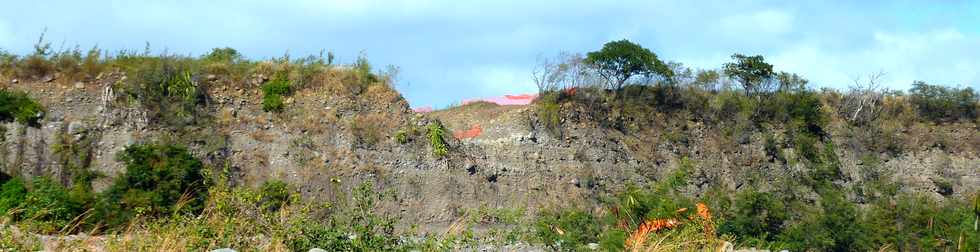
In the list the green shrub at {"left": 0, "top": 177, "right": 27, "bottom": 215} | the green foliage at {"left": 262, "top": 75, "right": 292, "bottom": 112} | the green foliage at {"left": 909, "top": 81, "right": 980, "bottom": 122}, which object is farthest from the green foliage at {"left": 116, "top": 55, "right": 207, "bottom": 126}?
the green foliage at {"left": 909, "top": 81, "right": 980, "bottom": 122}

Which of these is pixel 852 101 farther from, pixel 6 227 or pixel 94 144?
pixel 6 227

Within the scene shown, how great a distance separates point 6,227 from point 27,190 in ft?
49.2

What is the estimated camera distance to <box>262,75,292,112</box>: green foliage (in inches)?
1077

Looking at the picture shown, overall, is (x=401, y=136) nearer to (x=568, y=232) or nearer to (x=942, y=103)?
(x=568, y=232)

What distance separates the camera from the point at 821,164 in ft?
115

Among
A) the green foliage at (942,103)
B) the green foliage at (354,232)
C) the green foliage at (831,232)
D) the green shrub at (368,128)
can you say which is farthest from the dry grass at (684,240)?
the green foliage at (942,103)

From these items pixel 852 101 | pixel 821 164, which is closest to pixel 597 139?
pixel 821 164

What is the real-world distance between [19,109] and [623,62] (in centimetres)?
1764

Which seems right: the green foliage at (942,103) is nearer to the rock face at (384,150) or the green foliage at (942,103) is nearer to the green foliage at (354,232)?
the rock face at (384,150)

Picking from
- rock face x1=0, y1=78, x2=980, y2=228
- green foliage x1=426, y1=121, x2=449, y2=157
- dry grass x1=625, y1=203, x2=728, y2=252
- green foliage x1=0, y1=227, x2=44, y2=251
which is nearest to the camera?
green foliage x1=0, y1=227, x2=44, y2=251

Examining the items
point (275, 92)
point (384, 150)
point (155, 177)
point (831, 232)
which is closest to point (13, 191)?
point (155, 177)

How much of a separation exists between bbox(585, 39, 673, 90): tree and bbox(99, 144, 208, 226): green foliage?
44.2 feet

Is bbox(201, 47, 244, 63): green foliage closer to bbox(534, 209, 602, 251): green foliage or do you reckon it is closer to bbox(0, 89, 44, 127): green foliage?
bbox(0, 89, 44, 127): green foliage

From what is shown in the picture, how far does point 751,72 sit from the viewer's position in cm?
3594
